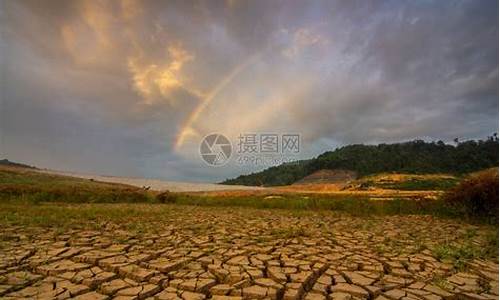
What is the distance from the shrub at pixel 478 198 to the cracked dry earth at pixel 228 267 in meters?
3.46

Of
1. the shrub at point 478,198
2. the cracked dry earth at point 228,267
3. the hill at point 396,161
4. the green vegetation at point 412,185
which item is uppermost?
the hill at point 396,161

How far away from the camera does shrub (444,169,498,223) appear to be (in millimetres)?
8509

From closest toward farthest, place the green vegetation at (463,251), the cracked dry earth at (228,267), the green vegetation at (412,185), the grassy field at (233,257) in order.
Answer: the cracked dry earth at (228,267) < the grassy field at (233,257) < the green vegetation at (463,251) < the green vegetation at (412,185)

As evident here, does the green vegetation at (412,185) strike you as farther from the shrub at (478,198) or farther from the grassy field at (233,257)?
the grassy field at (233,257)

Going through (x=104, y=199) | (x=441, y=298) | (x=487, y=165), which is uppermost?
(x=487, y=165)

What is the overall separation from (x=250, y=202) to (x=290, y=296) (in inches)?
430

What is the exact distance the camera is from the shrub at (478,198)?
851 centimetres

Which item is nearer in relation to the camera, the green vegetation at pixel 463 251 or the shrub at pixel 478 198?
the green vegetation at pixel 463 251

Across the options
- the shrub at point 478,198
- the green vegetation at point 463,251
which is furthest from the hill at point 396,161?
the green vegetation at point 463,251

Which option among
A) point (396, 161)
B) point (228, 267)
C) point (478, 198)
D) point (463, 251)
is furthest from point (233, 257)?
point (396, 161)

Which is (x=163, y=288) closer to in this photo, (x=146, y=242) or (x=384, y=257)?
(x=146, y=242)

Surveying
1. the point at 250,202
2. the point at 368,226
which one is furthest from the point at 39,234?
the point at 250,202

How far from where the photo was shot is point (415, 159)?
57938 millimetres

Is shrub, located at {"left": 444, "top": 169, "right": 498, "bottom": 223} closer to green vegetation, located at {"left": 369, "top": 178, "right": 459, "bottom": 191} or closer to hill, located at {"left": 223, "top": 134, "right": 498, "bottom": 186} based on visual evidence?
green vegetation, located at {"left": 369, "top": 178, "right": 459, "bottom": 191}
